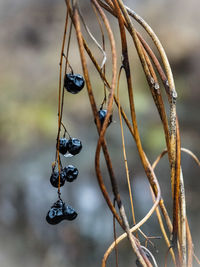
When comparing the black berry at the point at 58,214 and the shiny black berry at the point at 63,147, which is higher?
the shiny black berry at the point at 63,147

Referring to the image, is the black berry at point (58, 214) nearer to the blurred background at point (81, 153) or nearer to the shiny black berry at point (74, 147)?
the shiny black berry at point (74, 147)

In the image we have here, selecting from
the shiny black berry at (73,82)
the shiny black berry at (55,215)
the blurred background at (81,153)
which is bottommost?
the shiny black berry at (55,215)

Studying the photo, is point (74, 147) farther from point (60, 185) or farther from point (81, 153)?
point (81, 153)

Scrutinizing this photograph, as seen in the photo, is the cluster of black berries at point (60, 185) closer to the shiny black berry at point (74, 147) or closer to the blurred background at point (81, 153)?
the shiny black berry at point (74, 147)

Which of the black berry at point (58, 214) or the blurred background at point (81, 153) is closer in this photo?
the black berry at point (58, 214)

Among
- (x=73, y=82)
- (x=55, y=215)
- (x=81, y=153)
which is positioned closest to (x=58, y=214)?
(x=55, y=215)

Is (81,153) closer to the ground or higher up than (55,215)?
higher up

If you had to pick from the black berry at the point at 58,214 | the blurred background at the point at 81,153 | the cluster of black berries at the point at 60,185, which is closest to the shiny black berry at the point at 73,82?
the cluster of black berries at the point at 60,185

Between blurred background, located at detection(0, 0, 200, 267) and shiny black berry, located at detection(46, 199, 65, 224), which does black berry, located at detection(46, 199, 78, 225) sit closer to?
shiny black berry, located at detection(46, 199, 65, 224)
